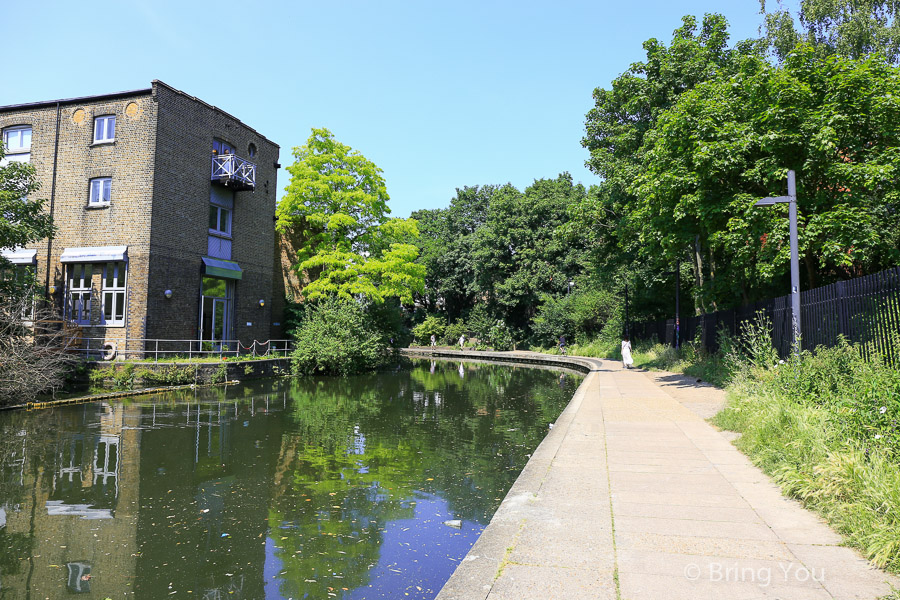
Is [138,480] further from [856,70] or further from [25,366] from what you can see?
[856,70]

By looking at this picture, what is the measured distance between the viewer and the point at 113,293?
22297 mm

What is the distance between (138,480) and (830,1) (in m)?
33.8

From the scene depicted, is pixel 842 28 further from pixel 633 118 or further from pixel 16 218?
pixel 16 218

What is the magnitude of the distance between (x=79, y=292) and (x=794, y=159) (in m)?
25.7

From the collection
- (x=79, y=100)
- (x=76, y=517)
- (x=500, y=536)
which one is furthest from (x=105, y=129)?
(x=500, y=536)

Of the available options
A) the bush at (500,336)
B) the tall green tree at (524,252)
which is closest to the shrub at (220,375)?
the tall green tree at (524,252)

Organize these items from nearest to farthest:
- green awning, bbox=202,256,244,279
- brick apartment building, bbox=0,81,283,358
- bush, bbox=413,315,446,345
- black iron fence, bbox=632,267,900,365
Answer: black iron fence, bbox=632,267,900,365 → brick apartment building, bbox=0,81,283,358 → green awning, bbox=202,256,244,279 → bush, bbox=413,315,446,345

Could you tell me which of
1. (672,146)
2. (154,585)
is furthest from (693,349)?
(154,585)

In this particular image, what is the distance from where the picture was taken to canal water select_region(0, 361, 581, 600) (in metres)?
4.86

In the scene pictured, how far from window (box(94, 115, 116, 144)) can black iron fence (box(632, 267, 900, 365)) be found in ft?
80.4

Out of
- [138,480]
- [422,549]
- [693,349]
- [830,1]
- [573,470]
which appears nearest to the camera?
[422,549]

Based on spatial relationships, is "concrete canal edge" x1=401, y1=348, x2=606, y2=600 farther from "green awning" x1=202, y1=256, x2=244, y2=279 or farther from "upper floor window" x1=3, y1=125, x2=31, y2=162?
"upper floor window" x1=3, y1=125, x2=31, y2=162

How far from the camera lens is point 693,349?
2248cm

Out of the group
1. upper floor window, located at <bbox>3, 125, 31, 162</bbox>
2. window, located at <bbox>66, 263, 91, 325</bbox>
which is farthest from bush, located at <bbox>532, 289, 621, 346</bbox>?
upper floor window, located at <bbox>3, 125, 31, 162</bbox>
